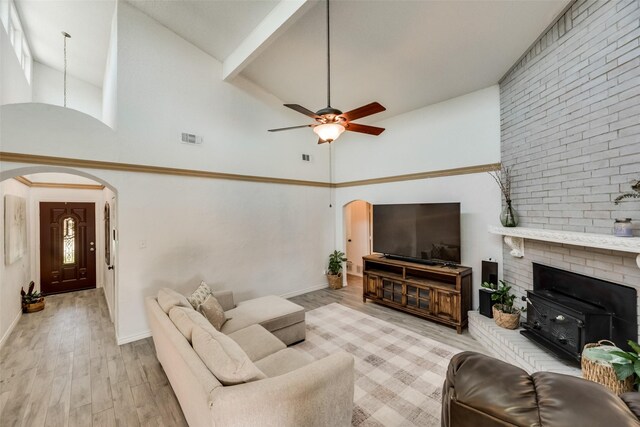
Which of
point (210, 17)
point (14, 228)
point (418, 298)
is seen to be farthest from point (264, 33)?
point (14, 228)

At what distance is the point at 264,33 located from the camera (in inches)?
134

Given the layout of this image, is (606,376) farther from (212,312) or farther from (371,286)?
(212,312)

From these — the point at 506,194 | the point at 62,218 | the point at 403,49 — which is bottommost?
the point at 62,218

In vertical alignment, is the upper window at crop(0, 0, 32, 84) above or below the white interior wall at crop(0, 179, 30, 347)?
above

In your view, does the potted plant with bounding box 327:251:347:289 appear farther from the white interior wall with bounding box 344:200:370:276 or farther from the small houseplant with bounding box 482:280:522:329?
the small houseplant with bounding box 482:280:522:329

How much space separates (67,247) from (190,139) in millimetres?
4697

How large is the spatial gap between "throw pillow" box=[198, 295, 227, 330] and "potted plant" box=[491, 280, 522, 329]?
3427mm

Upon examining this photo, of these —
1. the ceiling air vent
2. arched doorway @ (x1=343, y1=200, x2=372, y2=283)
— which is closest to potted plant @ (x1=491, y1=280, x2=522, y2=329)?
arched doorway @ (x1=343, y1=200, x2=372, y2=283)

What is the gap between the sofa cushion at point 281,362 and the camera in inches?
81.0

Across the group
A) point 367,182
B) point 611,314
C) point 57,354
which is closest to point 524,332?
point 611,314

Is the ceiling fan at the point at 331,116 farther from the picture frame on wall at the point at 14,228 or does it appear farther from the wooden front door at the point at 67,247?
the wooden front door at the point at 67,247

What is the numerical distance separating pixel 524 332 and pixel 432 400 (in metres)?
1.55

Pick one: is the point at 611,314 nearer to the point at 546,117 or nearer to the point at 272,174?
the point at 546,117

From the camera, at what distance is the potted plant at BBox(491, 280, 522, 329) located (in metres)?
3.15
